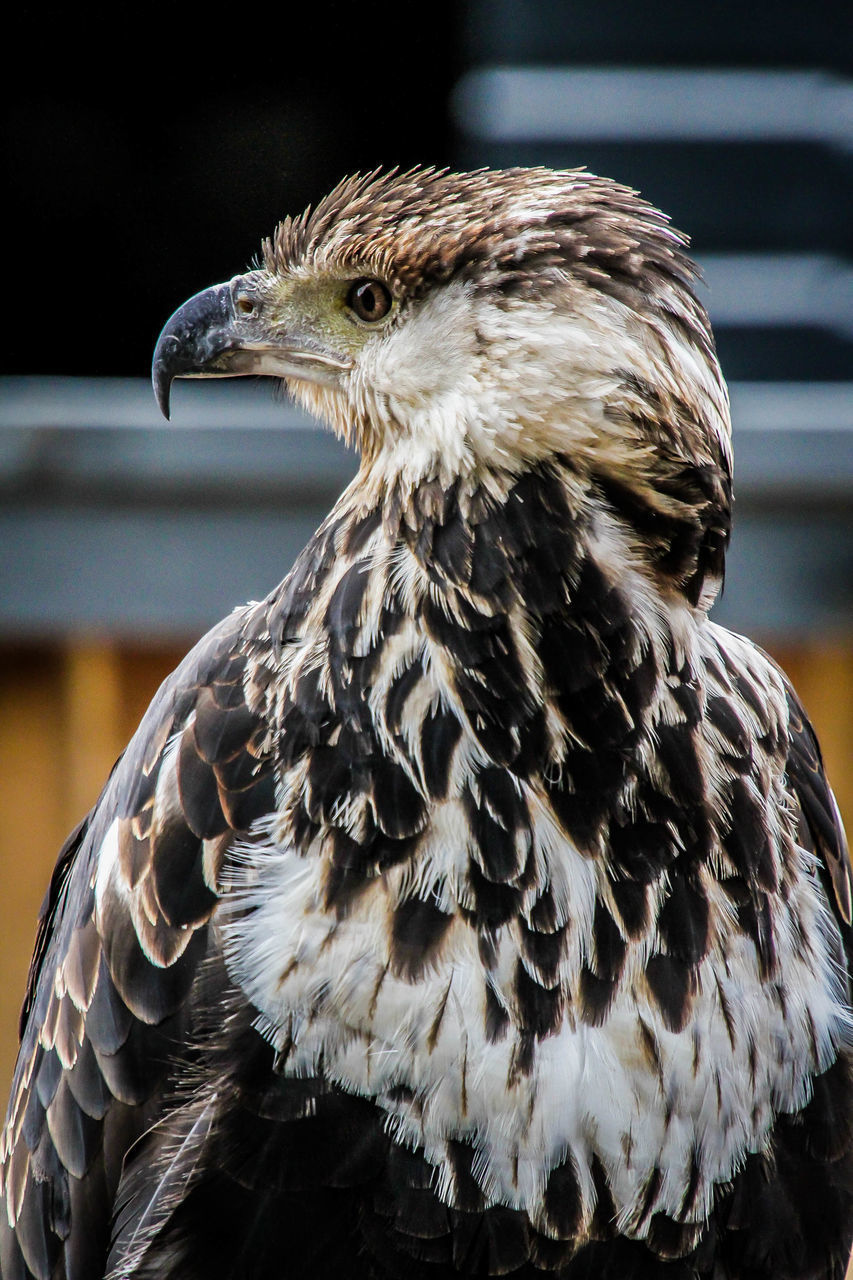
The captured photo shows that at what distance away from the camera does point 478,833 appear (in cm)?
135

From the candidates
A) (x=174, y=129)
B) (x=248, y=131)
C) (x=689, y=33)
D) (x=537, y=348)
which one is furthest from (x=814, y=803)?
(x=689, y=33)

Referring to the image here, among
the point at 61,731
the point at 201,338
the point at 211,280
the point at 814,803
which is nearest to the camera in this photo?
the point at 201,338

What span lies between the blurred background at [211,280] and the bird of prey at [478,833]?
0.66m

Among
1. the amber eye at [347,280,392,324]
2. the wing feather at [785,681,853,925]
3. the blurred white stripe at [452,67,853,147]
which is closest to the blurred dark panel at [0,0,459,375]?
the blurred white stripe at [452,67,853,147]

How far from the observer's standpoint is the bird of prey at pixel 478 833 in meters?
1.28

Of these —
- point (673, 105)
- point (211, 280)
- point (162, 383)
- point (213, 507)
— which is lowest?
point (213, 507)

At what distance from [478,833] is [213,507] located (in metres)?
1.46

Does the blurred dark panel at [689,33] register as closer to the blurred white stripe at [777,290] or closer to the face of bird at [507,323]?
the blurred white stripe at [777,290]

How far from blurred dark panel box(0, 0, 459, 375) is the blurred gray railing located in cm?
27

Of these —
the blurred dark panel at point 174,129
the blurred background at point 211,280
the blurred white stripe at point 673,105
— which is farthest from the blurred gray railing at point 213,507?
the blurred white stripe at point 673,105

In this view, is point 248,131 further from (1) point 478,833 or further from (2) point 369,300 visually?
→ (1) point 478,833

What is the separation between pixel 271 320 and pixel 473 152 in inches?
35.3

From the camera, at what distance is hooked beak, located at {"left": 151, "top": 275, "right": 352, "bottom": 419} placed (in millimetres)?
1477

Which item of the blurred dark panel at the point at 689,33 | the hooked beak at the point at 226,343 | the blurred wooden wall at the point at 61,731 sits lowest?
the blurred wooden wall at the point at 61,731
